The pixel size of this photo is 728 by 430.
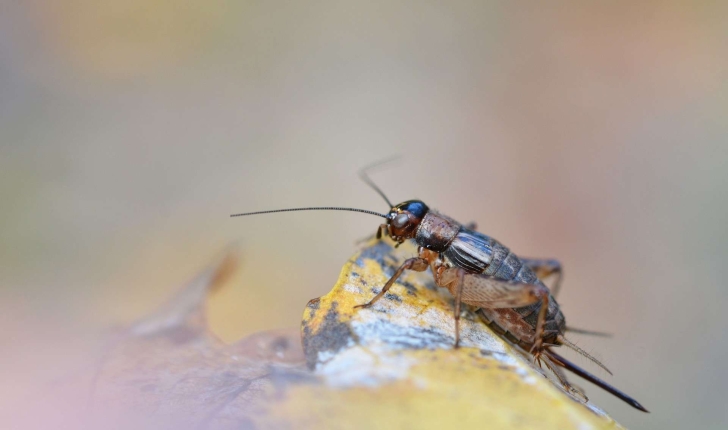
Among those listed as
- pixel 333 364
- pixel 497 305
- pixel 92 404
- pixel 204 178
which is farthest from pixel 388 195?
pixel 92 404

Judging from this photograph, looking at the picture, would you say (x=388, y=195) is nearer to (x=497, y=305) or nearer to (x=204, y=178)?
(x=204, y=178)

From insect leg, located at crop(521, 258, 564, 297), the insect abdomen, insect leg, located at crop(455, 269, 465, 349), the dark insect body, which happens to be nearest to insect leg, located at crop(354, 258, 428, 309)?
the dark insect body

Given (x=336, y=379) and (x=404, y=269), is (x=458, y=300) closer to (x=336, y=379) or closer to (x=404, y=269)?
(x=404, y=269)

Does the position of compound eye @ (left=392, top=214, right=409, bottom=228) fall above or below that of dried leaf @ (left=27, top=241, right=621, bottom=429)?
above

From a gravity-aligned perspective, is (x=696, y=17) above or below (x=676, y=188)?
above

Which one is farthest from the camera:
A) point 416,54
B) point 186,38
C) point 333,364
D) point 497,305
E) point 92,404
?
point 416,54

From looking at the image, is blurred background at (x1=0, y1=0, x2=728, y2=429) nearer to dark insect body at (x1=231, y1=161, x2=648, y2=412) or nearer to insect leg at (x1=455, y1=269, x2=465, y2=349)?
dark insect body at (x1=231, y1=161, x2=648, y2=412)

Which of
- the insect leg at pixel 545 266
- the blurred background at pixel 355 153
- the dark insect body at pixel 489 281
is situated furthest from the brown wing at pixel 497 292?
the blurred background at pixel 355 153
